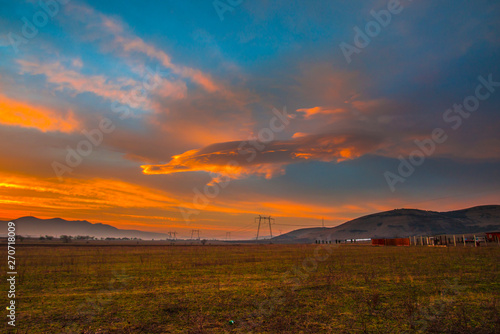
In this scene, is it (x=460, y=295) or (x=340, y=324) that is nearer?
(x=340, y=324)

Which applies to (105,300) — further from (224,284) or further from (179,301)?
(224,284)

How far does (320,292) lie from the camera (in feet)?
44.7

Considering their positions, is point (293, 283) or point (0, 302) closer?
point (0, 302)

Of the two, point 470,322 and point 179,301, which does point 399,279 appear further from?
point 179,301

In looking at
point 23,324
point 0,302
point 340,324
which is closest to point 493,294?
point 340,324

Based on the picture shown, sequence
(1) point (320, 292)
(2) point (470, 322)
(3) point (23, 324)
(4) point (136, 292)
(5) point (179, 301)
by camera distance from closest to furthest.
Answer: (2) point (470, 322), (3) point (23, 324), (5) point (179, 301), (1) point (320, 292), (4) point (136, 292)

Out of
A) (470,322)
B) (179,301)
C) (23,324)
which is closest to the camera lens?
(470,322)

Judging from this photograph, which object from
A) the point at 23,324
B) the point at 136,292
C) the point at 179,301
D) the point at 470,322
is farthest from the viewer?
the point at 136,292

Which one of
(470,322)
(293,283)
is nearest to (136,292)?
(293,283)

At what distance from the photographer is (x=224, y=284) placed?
16.4 m

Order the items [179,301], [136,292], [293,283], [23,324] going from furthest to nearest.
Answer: [293,283]
[136,292]
[179,301]
[23,324]

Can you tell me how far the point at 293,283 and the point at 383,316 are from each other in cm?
686

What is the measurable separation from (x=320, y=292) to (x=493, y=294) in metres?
7.20

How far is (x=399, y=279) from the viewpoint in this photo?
1694cm
